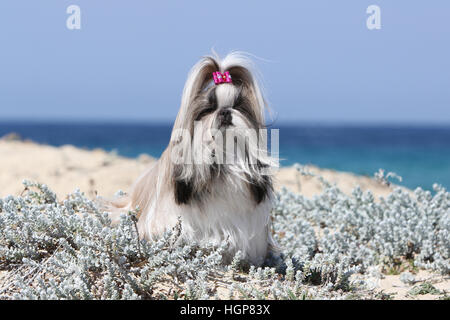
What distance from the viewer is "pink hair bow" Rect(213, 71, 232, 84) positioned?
11.5 feet

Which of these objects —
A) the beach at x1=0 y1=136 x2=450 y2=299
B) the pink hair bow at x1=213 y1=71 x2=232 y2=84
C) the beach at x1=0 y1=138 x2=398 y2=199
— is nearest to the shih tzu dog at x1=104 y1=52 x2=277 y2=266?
the pink hair bow at x1=213 y1=71 x2=232 y2=84

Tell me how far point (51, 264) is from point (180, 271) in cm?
86

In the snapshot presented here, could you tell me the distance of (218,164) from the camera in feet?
11.1

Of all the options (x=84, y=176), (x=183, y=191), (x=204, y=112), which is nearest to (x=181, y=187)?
(x=183, y=191)

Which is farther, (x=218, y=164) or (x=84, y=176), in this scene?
(x=84, y=176)

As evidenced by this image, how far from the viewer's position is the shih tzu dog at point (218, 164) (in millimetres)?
3379

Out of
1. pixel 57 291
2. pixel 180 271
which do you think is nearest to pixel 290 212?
pixel 180 271

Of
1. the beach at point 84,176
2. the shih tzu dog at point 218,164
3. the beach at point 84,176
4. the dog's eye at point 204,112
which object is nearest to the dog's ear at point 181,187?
the shih tzu dog at point 218,164

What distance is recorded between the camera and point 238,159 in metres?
3.42

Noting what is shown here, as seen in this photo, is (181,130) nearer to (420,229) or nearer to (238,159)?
(238,159)

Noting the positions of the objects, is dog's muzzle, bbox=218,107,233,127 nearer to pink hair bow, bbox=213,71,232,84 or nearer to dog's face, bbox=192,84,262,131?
dog's face, bbox=192,84,262,131

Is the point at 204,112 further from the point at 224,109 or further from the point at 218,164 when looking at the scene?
the point at 218,164

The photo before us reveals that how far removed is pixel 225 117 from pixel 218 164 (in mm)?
329

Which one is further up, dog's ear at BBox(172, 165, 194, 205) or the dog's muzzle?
the dog's muzzle
